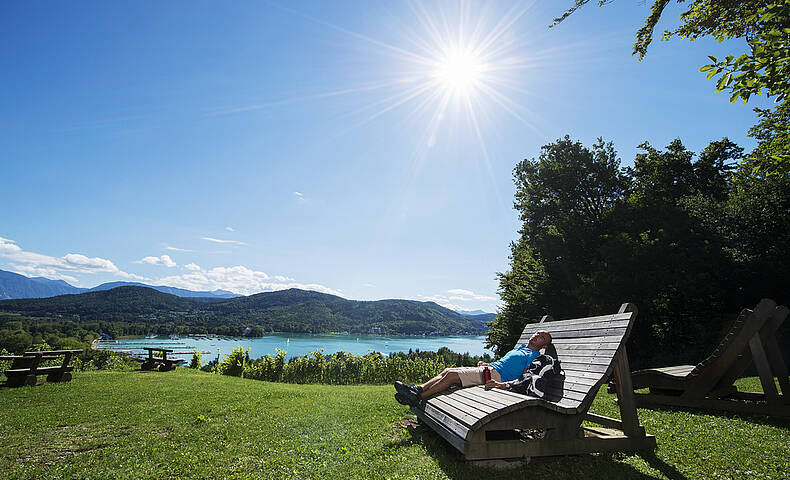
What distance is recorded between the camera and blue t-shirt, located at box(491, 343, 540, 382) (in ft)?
16.4

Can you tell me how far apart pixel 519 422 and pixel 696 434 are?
3.20 m

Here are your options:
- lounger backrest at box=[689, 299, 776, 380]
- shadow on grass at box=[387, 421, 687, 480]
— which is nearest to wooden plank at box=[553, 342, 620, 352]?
shadow on grass at box=[387, 421, 687, 480]

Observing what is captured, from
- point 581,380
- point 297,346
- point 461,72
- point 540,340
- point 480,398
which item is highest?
point 461,72

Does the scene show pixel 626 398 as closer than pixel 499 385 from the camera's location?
Yes

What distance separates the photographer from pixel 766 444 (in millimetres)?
4301

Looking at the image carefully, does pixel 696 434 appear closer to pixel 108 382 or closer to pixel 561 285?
pixel 108 382

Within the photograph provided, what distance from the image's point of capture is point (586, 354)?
453cm

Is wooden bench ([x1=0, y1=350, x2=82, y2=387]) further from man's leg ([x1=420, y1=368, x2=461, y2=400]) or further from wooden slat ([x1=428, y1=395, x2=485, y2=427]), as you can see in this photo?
wooden slat ([x1=428, y1=395, x2=485, y2=427])

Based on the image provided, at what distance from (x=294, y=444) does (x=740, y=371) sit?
24.9ft

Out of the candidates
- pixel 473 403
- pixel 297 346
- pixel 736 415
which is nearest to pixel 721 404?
pixel 736 415

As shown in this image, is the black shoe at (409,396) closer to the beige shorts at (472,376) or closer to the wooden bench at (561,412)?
the wooden bench at (561,412)

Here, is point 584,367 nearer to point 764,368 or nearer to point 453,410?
point 453,410

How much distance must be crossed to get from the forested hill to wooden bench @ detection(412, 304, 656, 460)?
234ft

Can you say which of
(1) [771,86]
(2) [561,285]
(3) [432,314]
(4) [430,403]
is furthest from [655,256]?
(3) [432,314]
